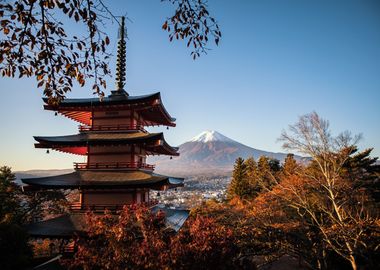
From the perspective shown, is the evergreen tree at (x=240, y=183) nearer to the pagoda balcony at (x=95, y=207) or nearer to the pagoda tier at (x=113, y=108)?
the pagoda tier at (x=113, y=108)

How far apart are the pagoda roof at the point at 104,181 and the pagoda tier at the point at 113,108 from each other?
255cm

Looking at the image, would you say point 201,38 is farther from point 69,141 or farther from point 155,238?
point 69,141

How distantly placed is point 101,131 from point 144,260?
7930mm

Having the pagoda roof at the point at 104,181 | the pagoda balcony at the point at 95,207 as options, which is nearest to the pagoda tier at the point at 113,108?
the pagoda roof at the point at 104,181

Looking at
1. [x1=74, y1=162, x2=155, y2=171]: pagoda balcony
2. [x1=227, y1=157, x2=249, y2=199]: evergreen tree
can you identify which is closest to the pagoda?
[x1=74, y1=162, x2=155, y2=171]: pagoda balcony

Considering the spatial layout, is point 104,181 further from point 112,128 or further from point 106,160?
point 112,128

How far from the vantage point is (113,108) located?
43.7 feet

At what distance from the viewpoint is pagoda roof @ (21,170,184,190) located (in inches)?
445

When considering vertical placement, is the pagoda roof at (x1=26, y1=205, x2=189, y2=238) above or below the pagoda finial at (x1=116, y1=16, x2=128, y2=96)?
below

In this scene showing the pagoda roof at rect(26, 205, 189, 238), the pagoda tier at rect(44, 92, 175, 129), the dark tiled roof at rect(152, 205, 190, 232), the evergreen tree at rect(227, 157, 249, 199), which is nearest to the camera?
the pagoda roof at rect(26, 205, 189, 238)

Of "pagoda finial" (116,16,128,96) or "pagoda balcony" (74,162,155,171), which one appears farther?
"pagoda finial" (116,16,128,96)

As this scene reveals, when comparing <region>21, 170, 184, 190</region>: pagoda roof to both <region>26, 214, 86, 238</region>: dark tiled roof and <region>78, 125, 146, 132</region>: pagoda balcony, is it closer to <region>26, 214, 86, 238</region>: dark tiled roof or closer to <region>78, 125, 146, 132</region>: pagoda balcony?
<region>26, 214, 86, 238</region>: dark tiled roof

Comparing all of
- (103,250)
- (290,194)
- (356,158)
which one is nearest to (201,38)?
(103,250)

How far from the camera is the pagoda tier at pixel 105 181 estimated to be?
11.3 metres
